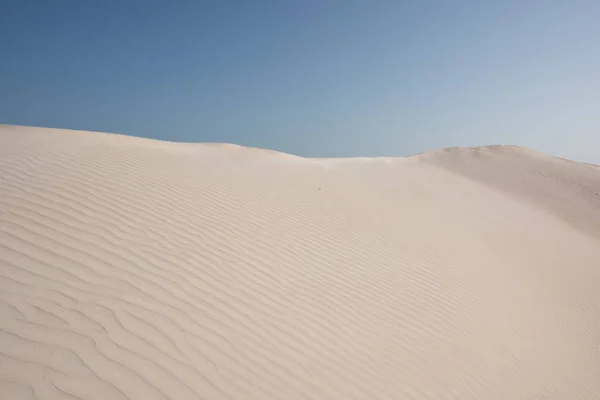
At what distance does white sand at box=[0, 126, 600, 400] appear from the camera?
9.18 feet

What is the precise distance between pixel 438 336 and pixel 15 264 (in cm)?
494

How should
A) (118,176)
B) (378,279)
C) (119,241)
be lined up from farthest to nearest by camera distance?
1. (118,176)
2. (378,279)
3. (119,241)

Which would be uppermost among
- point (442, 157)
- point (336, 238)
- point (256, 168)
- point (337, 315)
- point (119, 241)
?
point (442, 157)

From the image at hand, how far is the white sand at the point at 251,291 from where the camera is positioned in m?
2.80

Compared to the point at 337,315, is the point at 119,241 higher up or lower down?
higher up

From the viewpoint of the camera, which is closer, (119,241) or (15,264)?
(15,264)

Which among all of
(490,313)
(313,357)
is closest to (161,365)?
(313,357)

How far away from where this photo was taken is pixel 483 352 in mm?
4398

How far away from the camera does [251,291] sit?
3992 mm

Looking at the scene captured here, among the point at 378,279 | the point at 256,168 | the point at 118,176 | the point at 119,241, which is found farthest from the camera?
the point at 256,168

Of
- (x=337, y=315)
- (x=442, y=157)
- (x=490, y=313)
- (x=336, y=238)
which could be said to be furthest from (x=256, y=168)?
(x=442, y=157)

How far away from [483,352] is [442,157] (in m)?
16.7

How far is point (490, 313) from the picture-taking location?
5.30 meters

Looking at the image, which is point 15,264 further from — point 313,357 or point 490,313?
point 490,313
